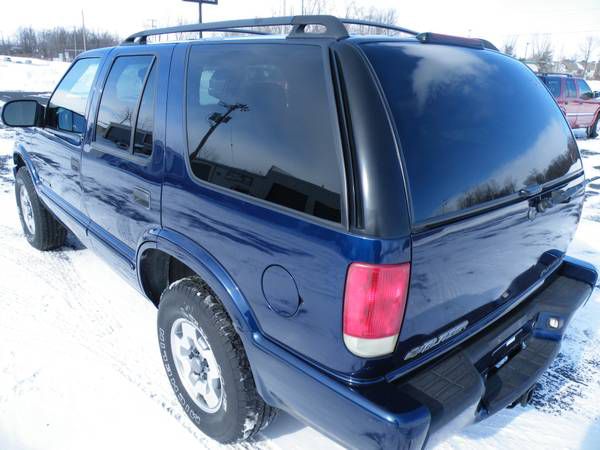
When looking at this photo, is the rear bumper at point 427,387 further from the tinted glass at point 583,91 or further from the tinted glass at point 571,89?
the tinted glass at point 583,91

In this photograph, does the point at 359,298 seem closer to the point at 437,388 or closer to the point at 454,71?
the point at 437,388

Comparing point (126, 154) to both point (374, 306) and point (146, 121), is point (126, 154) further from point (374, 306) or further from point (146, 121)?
point (374, 306)

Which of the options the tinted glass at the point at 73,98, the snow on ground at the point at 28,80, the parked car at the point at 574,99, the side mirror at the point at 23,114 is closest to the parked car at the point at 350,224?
the tinted glass at the point at 73,98

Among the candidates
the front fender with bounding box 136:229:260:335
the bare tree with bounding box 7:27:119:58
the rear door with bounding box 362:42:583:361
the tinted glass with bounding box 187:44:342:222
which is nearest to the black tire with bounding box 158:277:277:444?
the front fender with bounding box 136:229:260:335

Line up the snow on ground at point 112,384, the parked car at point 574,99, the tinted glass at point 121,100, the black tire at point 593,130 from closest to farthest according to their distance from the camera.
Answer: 1. the snow on ground at point 112,384
2. the tinted glass at point 121,100
3. the parked car at point 574,99
4. the black tire at point 593,130

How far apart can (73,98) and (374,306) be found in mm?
3086

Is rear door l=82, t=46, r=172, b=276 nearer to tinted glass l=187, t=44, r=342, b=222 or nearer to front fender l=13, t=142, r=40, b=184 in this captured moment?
tinted glass l=187, t=44, r=342, b=222

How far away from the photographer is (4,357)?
2846 millimetres

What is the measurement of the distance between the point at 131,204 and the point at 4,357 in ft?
4.41

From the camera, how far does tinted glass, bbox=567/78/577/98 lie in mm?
13889

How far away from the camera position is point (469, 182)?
1.70 meters

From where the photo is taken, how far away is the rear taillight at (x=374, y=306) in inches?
57.1

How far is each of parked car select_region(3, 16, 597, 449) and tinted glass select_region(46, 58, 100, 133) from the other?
822 millimetres

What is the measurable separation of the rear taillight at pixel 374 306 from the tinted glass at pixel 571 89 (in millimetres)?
15282
